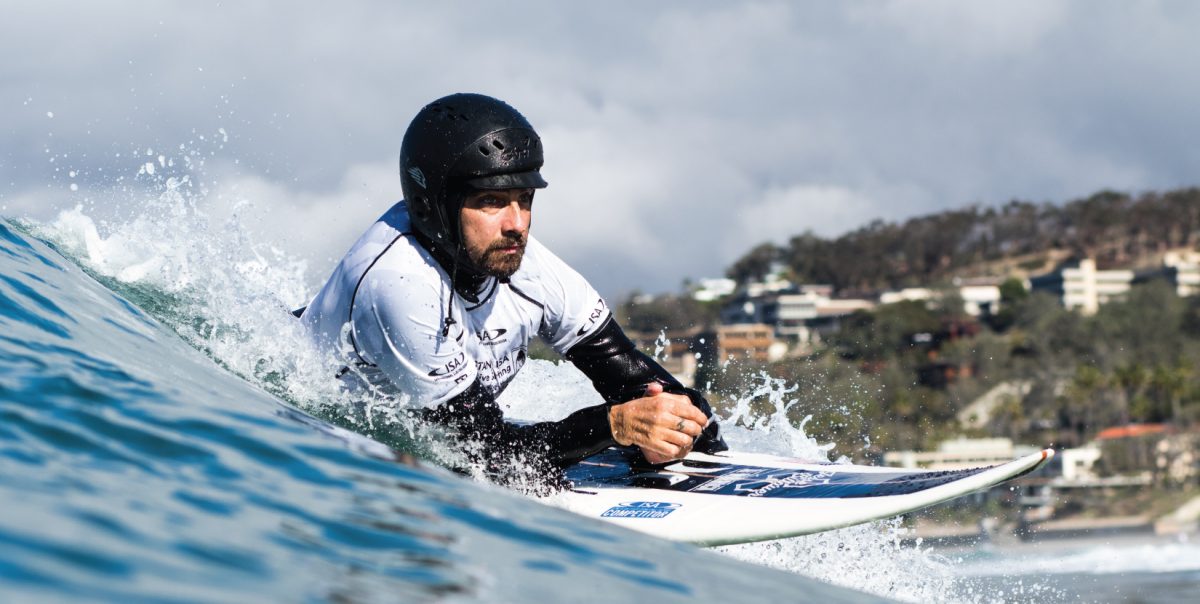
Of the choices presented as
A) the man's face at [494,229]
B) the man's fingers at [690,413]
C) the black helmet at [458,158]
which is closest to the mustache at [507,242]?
the man's face at [494,229]

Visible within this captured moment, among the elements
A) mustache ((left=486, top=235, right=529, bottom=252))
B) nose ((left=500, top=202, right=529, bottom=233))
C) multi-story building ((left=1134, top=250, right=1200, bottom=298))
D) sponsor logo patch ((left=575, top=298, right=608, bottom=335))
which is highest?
multi-story building ((left=1134, top=250, right=1200, bottom=298))

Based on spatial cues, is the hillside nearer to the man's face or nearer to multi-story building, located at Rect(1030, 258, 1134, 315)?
multi-story building, located at Rect(1030, 258, 1134, 315)

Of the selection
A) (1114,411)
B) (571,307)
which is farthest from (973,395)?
(571,307)

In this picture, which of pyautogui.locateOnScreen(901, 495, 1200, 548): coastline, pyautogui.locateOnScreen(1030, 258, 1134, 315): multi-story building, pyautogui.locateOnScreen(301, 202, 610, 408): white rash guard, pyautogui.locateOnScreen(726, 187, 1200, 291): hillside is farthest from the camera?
pyautogui.locateOnScreen(726, 187, 1200, 291): hillside

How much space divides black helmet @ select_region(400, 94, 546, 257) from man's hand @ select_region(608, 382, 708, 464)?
3.43ft

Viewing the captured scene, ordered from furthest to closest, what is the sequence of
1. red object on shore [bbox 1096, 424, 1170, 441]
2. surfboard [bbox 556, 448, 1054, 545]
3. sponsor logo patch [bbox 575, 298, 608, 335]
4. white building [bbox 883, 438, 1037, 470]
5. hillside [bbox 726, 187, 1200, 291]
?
hillside [bbox 726, 187, 1200, 291] → red object on shore [bbox 1096, 424, 1170, 441] → white building [bbox 883, 438, 1037, 470] → sponsor logo patch [bbox 575, 298, 608, 335] → surfboard [bbox 556, 448, 1054, 545]

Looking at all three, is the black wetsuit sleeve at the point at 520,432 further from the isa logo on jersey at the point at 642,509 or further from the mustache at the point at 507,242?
the mustache at the point at 507,242

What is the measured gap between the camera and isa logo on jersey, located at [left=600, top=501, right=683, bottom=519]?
577 cm

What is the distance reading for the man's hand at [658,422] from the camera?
18.4 ft

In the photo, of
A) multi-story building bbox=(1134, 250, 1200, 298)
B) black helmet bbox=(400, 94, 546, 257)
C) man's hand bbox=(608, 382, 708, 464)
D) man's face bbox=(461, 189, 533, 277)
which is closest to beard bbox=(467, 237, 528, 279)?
man's face bbox=(461, 189, 533, 277)

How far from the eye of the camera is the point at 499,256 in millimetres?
5672

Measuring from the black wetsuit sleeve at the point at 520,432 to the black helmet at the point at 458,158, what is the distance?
2.24ft

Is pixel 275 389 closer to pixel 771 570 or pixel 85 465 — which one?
pixel 85 465

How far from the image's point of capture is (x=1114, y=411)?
309 ft
